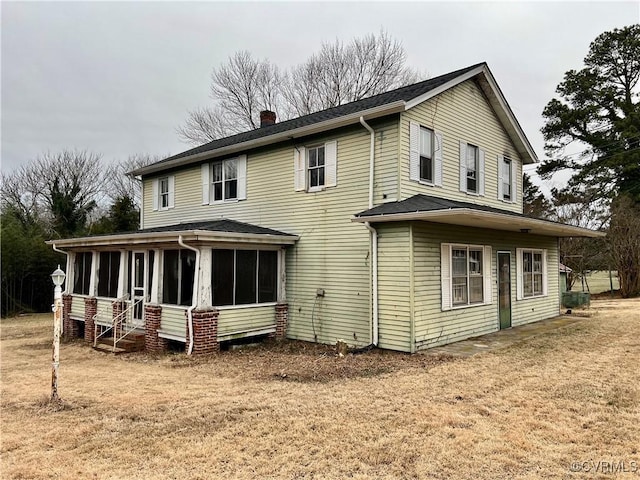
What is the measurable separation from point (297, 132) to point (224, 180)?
351 cm

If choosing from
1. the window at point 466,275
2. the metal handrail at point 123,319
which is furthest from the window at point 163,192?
the window at point 466,275

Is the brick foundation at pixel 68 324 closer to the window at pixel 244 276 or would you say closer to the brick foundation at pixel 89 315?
the brick foundation at pixel 89 315

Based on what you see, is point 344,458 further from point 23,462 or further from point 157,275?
point 157,275

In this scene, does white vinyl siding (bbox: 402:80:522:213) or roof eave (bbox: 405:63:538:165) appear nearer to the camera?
white vinyl siding (bbox: 402:80:522:213)

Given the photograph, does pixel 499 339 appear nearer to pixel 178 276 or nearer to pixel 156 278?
pixel 178 276

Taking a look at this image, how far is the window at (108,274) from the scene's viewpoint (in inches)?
469

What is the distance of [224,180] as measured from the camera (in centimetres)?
1321

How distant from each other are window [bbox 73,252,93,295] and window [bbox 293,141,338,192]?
6929 millimetres

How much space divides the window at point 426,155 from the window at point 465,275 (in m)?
1.70

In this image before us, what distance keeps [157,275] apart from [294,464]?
745 centimetres

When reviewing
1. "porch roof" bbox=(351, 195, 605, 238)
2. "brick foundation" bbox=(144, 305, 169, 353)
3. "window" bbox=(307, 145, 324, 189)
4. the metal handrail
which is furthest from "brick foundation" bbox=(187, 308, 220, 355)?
"window" bbox=(307, 145, 324, 189)

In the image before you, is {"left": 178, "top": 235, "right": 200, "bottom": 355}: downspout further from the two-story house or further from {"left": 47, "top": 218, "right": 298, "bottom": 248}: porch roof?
{"left": 47, "top": 218, "right": 298, "bottom": 248}: porch roof

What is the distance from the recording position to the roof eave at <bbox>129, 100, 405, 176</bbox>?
9219 mm

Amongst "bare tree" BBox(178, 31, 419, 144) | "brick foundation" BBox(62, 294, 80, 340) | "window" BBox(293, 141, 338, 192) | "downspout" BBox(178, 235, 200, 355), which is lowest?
"brick foundation" BBox(62, 294, 80, 340)
